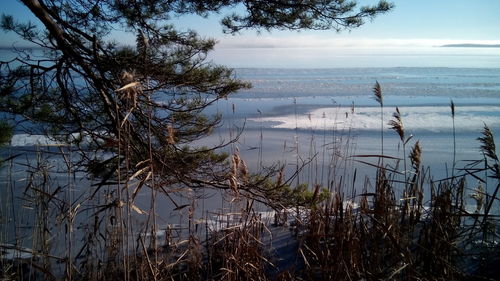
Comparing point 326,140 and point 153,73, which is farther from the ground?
point 153,73

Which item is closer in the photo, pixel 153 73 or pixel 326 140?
pixel 153 73

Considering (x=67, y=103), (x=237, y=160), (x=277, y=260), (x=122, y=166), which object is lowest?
(x=277, y=260)

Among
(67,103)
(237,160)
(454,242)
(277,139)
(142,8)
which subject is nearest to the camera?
(454,242)

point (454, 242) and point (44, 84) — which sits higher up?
point (44, 84)

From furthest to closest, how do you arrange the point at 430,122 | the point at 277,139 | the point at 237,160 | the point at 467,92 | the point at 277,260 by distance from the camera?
the point at 467,92
the point at 430,122
the point at 277,139
the point at 277,260
the point at 237,160

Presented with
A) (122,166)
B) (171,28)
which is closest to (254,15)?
(171,28)

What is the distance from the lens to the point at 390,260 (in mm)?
2500

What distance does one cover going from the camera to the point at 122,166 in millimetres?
3887

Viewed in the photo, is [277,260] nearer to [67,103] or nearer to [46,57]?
[67,103]

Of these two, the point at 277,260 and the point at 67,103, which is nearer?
the point at 277,260

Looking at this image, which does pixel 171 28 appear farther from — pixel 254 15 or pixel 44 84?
pixel 44 84

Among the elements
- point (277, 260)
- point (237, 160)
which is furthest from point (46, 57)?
point (277, 260)

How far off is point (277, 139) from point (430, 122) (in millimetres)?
4155

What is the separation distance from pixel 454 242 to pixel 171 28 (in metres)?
3.35
